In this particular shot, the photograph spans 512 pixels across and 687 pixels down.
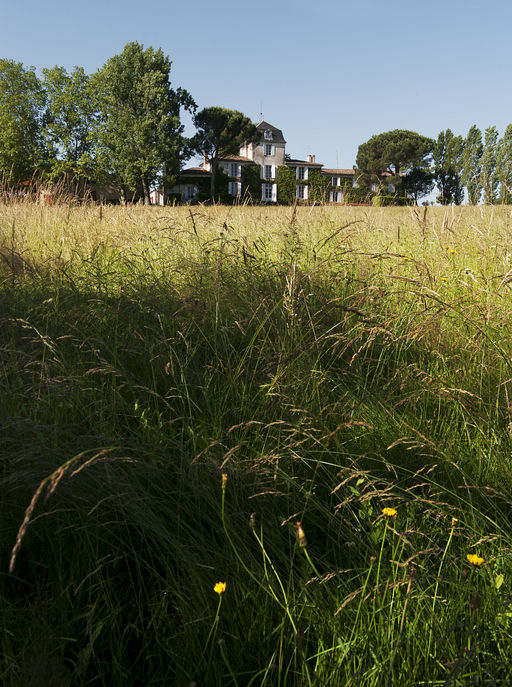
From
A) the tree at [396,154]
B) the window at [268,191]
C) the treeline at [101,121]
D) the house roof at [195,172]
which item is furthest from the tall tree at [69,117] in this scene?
the tree at [396,154]

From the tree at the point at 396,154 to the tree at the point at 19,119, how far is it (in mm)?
40574

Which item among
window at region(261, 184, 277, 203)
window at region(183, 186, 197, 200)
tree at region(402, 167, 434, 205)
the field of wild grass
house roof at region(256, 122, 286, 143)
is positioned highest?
house roof at region(256, 122, 286, 143)

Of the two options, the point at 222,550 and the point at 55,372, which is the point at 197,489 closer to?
the point at 222,550

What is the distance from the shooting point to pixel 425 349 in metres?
2.15

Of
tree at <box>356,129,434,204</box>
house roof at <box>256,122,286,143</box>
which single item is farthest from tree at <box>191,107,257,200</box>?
tree at <box>356,129,434,204</box>

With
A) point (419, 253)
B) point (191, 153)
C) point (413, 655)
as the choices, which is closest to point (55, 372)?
point (413, 655)

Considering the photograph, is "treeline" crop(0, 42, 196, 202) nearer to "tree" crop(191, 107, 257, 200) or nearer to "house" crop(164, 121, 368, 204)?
"tree" crop(191, 107, 257, 200)

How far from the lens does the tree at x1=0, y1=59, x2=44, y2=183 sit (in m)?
39.0

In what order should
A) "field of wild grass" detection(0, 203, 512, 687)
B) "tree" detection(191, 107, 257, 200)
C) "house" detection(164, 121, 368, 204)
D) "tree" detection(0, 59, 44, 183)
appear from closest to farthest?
"field of wild grass" detection(0, 203, 512, 687) < "tree" detection(0, 59, 44, 183) < "tree" detection(191, 107, 257, 200) < "house" detection(164, 121, 368, 204)

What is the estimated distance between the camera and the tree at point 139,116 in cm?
3619

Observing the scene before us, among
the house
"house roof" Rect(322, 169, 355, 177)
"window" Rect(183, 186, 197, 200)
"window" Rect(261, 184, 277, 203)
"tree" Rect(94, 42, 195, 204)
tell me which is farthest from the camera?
"house roof" Rect(322, 169, 355, 177)

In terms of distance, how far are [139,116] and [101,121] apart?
22.2 ft

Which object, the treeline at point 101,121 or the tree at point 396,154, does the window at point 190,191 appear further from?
the tree at point 396,154

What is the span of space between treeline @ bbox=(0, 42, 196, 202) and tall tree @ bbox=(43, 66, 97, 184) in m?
0.08
